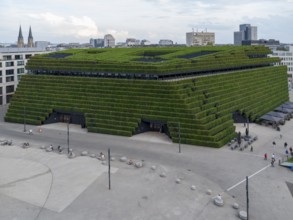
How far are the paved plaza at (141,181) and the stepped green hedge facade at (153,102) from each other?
501 cm

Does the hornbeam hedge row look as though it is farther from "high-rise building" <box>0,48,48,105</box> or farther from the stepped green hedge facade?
"high-rise building" <box>0,48,48,105</box>

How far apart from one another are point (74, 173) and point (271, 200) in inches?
1201

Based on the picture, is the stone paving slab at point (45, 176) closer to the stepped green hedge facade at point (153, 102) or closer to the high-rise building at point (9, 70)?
the stepped green hedge facade at point (153, 102)

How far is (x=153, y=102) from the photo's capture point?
8088 centimetres

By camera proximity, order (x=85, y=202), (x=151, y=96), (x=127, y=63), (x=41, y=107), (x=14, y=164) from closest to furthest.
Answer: (x=85, y=202)
(x=14, y=164)
(x=151, y=96)
(x=127, y=63)
(x=41, y=107)

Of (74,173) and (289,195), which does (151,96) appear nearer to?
(74,173)

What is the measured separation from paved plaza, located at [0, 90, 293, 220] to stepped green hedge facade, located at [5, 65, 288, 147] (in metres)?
5.01

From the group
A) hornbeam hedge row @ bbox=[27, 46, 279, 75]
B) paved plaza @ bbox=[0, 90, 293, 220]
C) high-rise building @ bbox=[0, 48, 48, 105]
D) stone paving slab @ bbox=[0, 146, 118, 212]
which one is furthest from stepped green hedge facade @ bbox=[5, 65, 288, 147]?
high-rise building @ bbox=[0, 48, 48, 105]

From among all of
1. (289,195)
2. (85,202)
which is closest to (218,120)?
(289,195)

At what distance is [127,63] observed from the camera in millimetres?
88812

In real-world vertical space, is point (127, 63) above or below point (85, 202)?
above

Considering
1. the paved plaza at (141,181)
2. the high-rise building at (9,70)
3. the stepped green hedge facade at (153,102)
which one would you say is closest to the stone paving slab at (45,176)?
the paved plaza at (141,181)

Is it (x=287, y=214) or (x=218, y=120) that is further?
(x=218, y=120)

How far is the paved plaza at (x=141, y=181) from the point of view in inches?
1762
